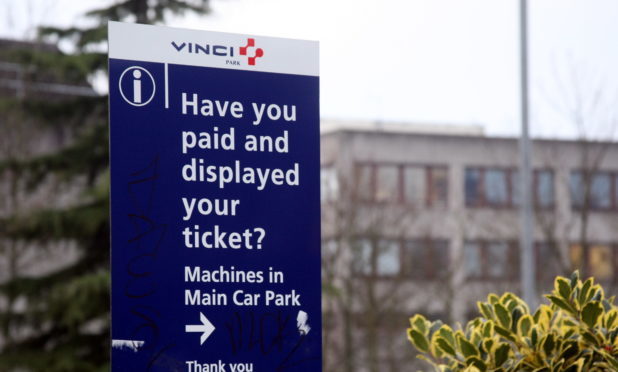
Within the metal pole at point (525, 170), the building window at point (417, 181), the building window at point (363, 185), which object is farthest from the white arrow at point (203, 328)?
the building window at point (417, 181)

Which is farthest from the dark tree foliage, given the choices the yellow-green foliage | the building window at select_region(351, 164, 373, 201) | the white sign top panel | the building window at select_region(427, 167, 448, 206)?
the building window at select_region(427, 167, 448, 206)

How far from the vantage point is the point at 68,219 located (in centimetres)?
1939

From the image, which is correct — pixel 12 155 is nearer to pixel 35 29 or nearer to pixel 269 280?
pixel 35 29

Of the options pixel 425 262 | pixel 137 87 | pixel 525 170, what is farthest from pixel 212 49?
pixel 425 262

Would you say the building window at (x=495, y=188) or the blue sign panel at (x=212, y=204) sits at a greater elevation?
the building window at (x=495, y=188)

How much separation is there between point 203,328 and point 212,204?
494 mm

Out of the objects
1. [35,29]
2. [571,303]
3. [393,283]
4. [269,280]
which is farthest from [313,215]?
[393,283]

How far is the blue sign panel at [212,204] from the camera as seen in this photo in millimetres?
4703

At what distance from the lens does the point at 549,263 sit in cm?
3288

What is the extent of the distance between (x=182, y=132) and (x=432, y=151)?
45.9m

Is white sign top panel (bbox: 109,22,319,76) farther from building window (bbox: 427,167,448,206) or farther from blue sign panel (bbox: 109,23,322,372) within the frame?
building window (bbox: 427,167,448,206)

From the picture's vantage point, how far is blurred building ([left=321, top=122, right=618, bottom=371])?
29.8 m

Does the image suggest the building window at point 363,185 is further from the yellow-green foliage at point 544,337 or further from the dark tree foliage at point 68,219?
the yellow-green foliage at point 544,337

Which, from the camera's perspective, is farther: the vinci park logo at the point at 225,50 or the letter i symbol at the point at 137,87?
the vinci park logo at the point at 225,50
